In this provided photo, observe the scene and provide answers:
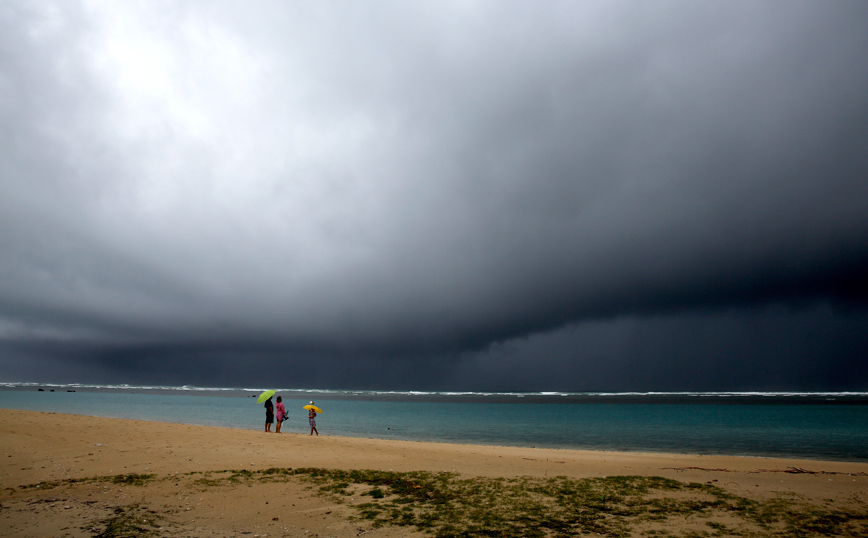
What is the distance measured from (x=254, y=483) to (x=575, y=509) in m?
8.66

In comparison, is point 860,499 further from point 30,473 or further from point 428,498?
point 30,473

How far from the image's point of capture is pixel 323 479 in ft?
43.5

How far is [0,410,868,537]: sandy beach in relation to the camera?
8.91m

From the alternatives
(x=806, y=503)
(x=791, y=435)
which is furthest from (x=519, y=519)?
(x=791, y=435)

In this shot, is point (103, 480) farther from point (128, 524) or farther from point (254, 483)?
point (128, 524)

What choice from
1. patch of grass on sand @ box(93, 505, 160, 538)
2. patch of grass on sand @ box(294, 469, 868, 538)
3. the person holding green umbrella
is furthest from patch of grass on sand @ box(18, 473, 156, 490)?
the person holding green umbrella

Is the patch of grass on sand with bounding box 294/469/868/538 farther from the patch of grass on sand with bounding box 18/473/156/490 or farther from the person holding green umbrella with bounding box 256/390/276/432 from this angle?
the person holding green umbrella with bounding box 256/390/276/432

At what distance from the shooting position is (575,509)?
33.6 ft

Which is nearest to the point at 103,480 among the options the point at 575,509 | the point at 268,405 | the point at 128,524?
the point at 128,524

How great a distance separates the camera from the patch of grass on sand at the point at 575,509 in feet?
29.1

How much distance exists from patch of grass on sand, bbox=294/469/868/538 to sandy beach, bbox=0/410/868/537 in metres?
0.12

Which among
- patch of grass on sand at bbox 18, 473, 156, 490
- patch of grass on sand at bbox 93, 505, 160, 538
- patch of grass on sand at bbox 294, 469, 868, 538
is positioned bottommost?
patch of grass on sand at bbox 294, 469, 868, 538

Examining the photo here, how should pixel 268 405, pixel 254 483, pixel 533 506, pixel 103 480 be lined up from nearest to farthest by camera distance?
pixel 533 506 < pixel 103 480 < pixel 254 483 < pixel 268 405

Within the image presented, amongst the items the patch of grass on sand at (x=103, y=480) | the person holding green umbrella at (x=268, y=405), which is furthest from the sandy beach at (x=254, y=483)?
the person holding green umbrella at (x=268, y=405)
